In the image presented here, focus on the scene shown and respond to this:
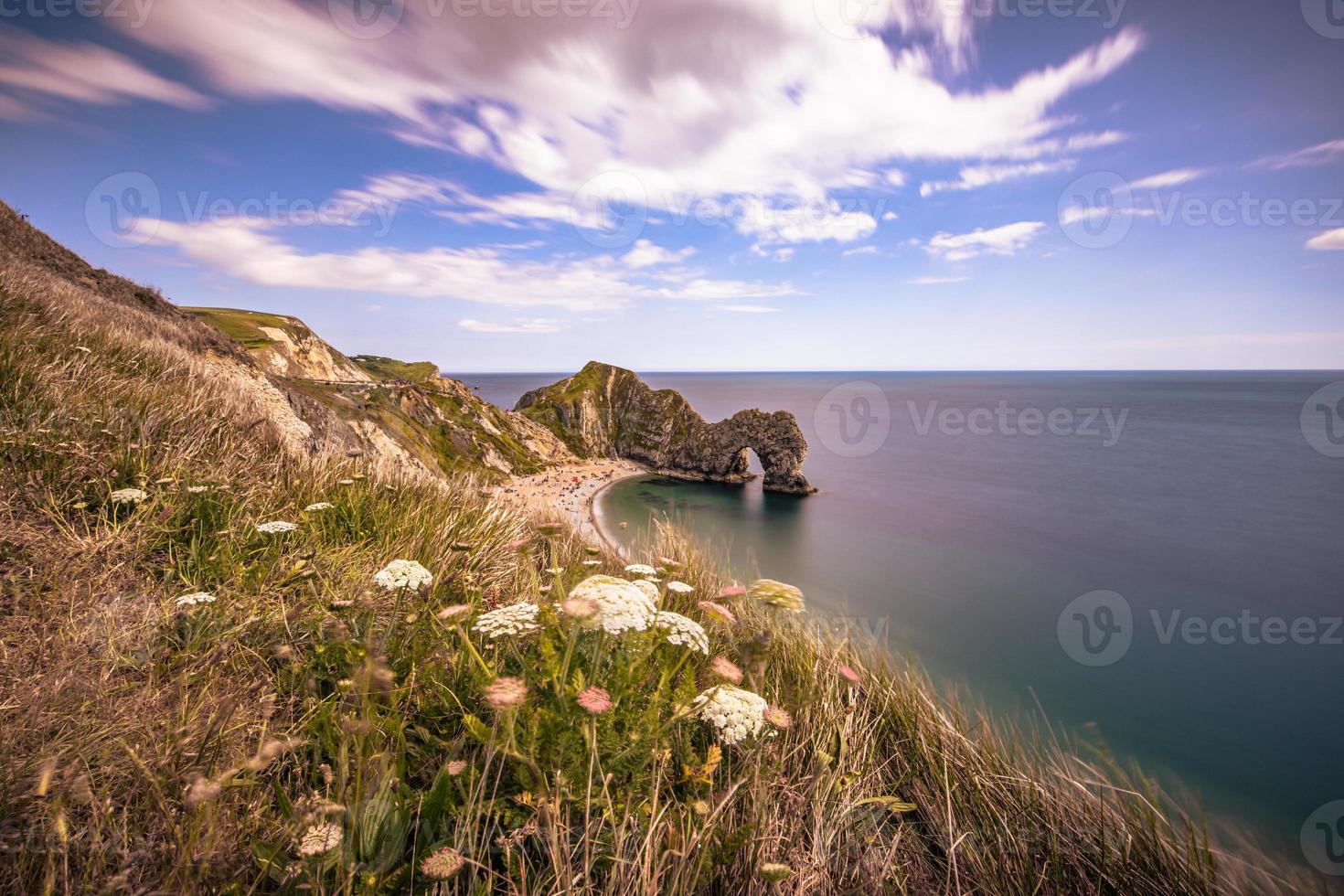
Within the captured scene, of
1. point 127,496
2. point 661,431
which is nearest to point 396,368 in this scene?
point 661,431

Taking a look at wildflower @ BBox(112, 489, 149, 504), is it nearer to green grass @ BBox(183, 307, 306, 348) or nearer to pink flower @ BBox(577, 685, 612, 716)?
pink flower @ BBox(577, 685, 612, 716)

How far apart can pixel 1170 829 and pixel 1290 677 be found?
138ft

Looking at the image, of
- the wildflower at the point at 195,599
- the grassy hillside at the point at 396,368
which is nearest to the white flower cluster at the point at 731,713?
the wildflower at the point at 195,599

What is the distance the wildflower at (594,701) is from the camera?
1.68m

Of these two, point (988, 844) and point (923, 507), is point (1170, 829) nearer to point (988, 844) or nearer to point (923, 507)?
point (988, 844)

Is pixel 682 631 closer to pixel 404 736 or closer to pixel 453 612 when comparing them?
pixel 453 612

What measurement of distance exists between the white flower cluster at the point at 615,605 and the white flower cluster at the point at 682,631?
106 mm

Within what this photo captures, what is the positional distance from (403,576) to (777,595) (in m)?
Result: 2.10

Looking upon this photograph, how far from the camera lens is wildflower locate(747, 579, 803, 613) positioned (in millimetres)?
2941

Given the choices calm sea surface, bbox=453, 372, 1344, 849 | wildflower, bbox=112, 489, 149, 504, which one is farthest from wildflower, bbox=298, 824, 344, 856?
calm sea surface, bbox=453, 372, 1344, 849

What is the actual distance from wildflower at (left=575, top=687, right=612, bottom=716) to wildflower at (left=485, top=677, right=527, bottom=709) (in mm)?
205

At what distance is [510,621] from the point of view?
2258 mm

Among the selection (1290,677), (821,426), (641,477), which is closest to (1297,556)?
(1290,677)

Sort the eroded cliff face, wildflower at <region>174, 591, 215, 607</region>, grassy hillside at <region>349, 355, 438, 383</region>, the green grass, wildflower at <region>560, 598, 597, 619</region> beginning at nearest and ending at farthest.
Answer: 1. wildflower at <region>560, 598, 597, 619</region>
2. wildflower at <region>174, 591, 215, 607</region>
3. the green grass
4. the eroded cliff face
5. grassy hillside at <region>349, 355, 438, 383</region>
